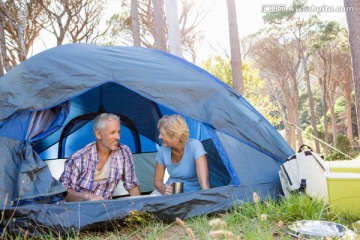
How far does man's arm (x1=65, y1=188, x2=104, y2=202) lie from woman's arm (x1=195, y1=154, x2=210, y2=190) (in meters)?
0.69

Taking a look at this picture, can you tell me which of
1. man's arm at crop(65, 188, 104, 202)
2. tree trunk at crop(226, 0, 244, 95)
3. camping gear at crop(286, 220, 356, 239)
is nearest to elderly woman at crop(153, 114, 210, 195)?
man's arm at crop(65, 188, 104, 202)

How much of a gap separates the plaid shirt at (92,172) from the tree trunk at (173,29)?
368cm

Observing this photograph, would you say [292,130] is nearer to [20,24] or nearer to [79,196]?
[20,24]

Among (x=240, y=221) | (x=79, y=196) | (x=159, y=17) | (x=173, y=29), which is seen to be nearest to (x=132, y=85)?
(x=79, y=196)

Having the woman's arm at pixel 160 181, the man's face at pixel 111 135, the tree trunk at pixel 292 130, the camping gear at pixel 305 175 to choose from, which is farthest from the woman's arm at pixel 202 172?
the tree trunk at pixel 292 130

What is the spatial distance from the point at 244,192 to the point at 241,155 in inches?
10.5

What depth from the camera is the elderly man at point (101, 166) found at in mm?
2791

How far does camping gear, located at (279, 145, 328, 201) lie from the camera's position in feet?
7.76

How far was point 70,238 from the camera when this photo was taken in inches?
83.8

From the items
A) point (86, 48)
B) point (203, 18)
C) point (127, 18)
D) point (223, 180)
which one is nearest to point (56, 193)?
point (86, 48)

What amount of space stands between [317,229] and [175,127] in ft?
3.70

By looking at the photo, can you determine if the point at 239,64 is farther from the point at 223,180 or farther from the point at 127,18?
the point at 127,18

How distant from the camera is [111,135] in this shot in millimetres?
2785

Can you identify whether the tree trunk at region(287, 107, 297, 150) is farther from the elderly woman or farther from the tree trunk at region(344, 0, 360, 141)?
the elderly woman
